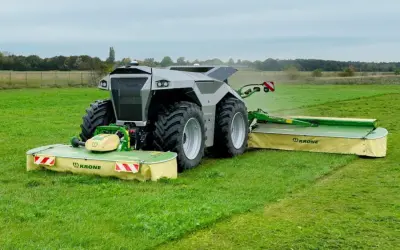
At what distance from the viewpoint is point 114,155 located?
7.58 m

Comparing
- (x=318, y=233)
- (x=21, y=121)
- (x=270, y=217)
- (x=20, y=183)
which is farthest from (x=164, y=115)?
(x=21, y=121)

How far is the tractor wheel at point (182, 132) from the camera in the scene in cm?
803

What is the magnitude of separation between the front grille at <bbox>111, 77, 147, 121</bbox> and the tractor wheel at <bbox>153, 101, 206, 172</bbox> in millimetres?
385

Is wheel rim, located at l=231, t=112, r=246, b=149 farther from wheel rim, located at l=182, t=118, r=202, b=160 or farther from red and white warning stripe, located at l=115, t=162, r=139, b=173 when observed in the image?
red and white warning stripe, located at l=115, t=162, r=139, b=173

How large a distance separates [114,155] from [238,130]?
10.5 ft

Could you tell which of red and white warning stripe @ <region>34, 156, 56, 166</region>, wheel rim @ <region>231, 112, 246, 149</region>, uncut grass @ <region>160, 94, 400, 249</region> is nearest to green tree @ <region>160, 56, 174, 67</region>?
wheel rim @ <region>231, 112, 246, 149</region>

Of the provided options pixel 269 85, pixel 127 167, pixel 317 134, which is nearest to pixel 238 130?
pixel 269 85

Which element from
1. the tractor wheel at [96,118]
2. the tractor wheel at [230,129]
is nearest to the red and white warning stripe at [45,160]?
the tractor wheel at [96,118]

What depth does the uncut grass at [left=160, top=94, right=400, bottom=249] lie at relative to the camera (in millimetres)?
5047

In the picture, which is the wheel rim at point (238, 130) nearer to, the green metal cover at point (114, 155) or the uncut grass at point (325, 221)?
the uncut grass at point (325, 221)

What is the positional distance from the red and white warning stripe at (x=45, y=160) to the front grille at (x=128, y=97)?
129cm

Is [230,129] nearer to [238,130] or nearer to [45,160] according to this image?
[238,130]

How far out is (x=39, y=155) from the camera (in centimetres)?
781

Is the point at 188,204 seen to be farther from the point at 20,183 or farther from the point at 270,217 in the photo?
the point at 20,183
